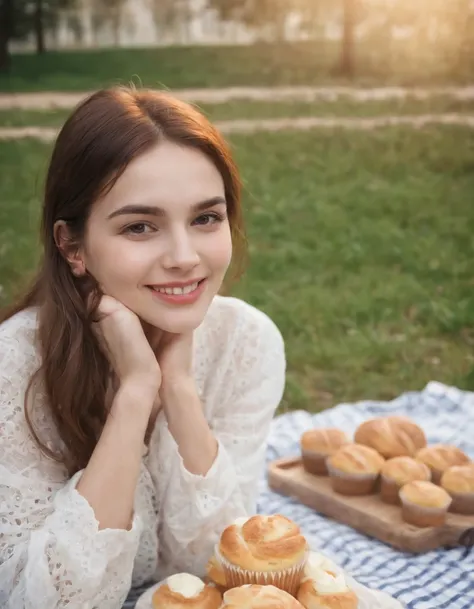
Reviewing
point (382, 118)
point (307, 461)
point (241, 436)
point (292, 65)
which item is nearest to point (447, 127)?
point (382, 118)

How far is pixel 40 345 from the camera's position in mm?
1908

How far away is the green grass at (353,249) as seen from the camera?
4.42 m

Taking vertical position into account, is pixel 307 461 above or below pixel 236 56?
below

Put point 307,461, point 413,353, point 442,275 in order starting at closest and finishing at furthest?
point 307,461, point 413,353, point 442,275

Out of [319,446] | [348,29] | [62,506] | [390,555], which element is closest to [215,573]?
[62,506]

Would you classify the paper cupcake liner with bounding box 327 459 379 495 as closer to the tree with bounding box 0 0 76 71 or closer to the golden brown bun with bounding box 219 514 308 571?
the golden brown bun with bounding box 219 514 308 571

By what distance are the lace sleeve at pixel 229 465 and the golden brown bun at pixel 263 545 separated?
0.12 meters

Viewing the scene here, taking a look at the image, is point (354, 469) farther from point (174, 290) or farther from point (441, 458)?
point (174, 290)

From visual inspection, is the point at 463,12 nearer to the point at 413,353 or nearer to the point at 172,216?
the point at 413,353

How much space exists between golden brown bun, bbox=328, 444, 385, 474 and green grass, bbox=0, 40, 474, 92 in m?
3.81

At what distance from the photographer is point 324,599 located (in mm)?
1742

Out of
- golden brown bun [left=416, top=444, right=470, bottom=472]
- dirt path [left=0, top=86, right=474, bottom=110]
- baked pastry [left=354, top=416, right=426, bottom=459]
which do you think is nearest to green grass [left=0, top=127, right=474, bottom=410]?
dirt path [left=0, top=86, right=474, bottom=110]

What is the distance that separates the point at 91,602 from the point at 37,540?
16 centimetres

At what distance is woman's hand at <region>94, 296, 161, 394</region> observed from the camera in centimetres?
185
